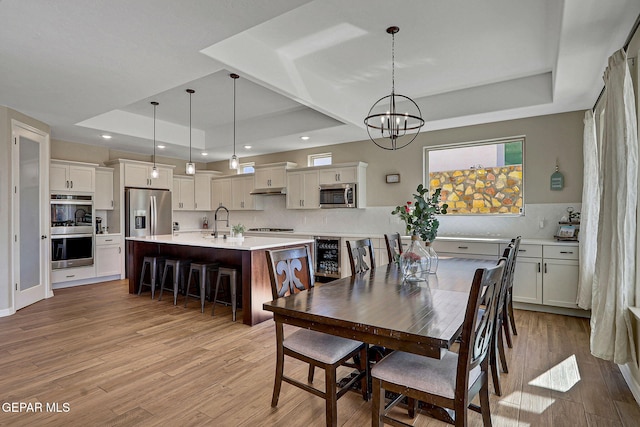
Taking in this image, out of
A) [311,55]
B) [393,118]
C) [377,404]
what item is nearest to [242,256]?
[393,118]

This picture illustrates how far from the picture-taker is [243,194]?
7387 millimetres

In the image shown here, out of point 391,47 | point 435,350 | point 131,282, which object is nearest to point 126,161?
point 131,282

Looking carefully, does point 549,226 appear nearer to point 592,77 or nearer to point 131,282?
point 592,77

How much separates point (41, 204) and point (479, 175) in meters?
6.53

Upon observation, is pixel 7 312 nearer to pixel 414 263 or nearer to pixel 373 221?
pixel 414 263

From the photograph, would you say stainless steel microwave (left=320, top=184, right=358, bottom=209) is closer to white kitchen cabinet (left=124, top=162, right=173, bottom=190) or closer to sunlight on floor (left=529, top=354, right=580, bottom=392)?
white kitchen cabinet (left=124, top=162, right=173, bottom=190)

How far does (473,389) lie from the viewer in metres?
1.59

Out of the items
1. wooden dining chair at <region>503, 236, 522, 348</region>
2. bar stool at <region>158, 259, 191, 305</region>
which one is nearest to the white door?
bar stool at <region>158, 259, 191, 305</region>

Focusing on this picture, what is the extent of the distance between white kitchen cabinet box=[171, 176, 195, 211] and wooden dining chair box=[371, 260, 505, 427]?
678cm

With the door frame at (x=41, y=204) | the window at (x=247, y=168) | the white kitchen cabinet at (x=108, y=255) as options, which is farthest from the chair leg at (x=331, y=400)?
the window at (x=247, y=168)

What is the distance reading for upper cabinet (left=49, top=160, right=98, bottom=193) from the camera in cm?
545

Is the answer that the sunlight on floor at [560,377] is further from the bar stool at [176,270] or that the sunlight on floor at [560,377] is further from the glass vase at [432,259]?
the bar stool at [176,270]

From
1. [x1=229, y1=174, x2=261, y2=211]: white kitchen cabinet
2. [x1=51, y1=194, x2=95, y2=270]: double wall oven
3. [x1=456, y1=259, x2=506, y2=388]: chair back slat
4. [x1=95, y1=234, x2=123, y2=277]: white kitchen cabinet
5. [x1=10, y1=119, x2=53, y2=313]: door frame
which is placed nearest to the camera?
[x1=456, y1=259, x2=506, y2=388]: chair back slat

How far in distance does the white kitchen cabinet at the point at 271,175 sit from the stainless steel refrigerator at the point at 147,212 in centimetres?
197
